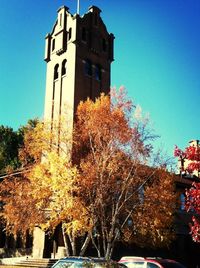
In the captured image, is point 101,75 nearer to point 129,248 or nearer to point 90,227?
point 129,248

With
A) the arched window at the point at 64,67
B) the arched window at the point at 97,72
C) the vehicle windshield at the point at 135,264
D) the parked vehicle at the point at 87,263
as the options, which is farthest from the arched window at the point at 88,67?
the parked vehicle at the point at 87,263

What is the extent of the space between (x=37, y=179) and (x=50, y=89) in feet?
48.6

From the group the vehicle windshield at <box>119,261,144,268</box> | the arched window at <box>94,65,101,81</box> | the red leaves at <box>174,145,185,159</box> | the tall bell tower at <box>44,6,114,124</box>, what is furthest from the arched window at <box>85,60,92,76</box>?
the red leaves at <box>174,145,185,159</box>

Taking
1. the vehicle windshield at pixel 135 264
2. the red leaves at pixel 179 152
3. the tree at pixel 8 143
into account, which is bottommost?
the vehicle windshield at pixel 135 264

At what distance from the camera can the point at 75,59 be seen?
38156mm

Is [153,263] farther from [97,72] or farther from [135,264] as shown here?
[97,72]

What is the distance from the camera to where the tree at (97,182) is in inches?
1005

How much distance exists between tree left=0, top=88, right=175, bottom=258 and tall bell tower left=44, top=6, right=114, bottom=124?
785 cm

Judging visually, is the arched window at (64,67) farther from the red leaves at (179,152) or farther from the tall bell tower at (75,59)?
the red leaves at (179,152)

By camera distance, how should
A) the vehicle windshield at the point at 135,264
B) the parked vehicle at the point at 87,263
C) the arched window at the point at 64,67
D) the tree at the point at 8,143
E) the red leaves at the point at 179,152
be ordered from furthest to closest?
the tree at the point at 8,143 < the arched window at the point at 64,67 < the vehicle windshield at the point at 135,264 < the red leaves at the point at 179,152 < the parked vehicle at the point at 87,263

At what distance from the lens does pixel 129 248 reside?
33.9m

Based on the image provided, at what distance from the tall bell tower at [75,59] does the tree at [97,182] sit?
309 inches

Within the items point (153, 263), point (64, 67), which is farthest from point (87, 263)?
point (64, 67)

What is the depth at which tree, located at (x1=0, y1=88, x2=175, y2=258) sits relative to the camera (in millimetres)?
25516
